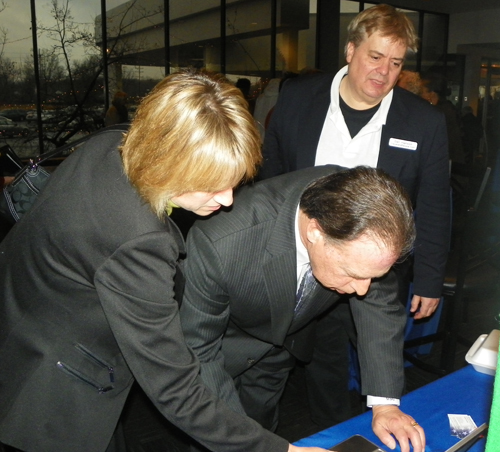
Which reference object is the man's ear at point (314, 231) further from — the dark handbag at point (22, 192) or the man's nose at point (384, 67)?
the man's nose at point (384, 67)

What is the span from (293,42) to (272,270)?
8.74 metres

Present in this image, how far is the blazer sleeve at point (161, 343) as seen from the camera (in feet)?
3.27

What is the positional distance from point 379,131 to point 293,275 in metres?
0.87

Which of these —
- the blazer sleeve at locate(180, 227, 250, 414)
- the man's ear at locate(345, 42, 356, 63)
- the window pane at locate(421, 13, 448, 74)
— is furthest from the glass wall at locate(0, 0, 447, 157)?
the blazer sleeve at locate(180, 227, 250, 414)

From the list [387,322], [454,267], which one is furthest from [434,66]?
[387,322]

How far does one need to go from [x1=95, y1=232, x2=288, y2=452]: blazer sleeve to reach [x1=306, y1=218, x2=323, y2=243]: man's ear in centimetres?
36

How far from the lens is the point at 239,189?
1481mm

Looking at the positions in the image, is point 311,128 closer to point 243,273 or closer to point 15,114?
point 243,273

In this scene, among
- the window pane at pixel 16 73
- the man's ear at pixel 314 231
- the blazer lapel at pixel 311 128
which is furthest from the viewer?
the window pane at pixel 16 73

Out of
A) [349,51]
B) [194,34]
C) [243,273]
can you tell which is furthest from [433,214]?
[194,34]

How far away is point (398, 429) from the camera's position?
116cm

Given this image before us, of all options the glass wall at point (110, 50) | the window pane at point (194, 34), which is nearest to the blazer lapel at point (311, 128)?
the glass wall at point (110, 50)

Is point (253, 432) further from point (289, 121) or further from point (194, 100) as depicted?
point (289, 121)

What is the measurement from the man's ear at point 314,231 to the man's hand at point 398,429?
41 cm
